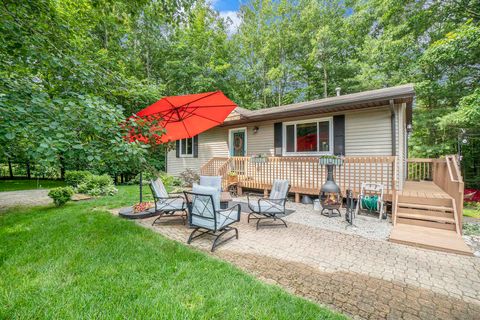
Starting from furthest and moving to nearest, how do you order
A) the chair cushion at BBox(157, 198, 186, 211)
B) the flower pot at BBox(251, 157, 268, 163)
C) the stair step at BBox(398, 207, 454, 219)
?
1. the flower pot at BBox(251, 157, 268, 163)
2. the chair cushion at BBox(157, 198, 186, 211)
3. the stair step at BBox(398, 207, 454, 219)

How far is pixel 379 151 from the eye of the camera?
261 inches

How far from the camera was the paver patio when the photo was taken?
2.29 meters

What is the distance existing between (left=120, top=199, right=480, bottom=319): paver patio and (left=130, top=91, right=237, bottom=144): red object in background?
Result: 8.42ft

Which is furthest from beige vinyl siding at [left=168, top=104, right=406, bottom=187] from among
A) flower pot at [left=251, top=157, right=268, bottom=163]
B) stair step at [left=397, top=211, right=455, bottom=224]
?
flower pot at [left=251, top=157, right=268, bottom=163]

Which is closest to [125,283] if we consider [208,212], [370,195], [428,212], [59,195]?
[208,212]

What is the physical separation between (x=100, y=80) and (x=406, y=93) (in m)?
6.95

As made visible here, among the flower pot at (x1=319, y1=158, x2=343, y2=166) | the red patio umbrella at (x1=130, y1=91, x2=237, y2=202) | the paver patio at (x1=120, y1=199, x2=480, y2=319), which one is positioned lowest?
the paver patio at (x1=120, y1=199, x2=480, y2=319)

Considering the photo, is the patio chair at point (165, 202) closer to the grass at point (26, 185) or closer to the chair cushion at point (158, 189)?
the chair cushion at point (158, 189)

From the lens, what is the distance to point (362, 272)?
2.95 metres

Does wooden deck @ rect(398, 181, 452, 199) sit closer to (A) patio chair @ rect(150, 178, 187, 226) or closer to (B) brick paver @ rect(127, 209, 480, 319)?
(B) brick paver @ rect(127, 209, 480, 319)

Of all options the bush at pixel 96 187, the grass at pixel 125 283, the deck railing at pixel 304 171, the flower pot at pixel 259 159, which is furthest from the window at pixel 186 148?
the grass at pixel 125 283

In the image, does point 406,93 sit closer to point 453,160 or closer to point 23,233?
point 453,160

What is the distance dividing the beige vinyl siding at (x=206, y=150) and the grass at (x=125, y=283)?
284 inches

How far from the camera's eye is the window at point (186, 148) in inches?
494
